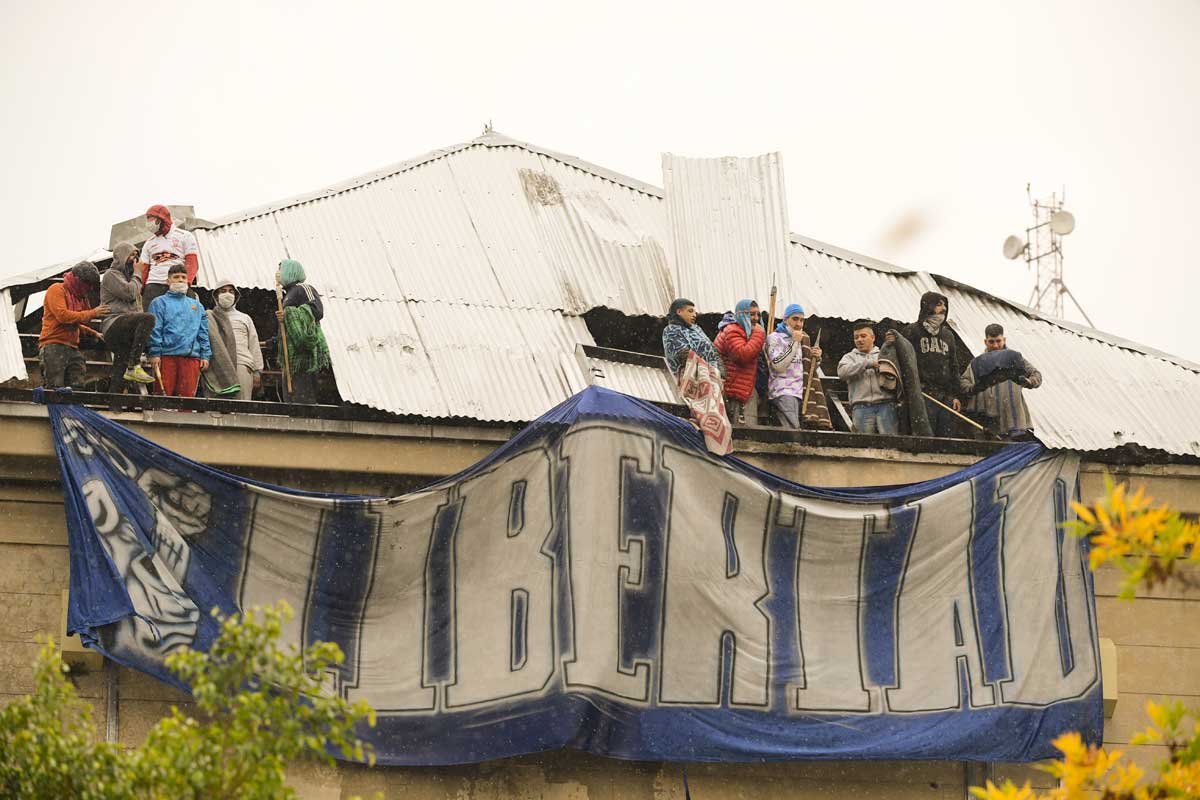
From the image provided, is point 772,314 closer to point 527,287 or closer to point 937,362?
point 937,362

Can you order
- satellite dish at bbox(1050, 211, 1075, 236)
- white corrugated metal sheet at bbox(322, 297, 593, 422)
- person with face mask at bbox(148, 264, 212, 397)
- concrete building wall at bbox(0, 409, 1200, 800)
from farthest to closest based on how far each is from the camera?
satellite dish at bbox(1050, 211, 1075, 236) → white corrugated metal sheet at bbox(322, 297, 593, 422) → person with face mask at bbox(148, 264, 212, 397) → concrete building wall at bbox(0, 409, 1200, 800)

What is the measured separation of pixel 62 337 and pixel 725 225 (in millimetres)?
7400

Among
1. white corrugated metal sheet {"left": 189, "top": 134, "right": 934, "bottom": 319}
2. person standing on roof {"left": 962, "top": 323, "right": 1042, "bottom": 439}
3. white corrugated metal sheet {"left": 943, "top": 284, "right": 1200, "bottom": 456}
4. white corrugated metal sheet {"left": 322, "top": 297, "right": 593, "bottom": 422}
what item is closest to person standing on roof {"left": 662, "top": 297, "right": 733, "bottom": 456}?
white corrugated metal sheet {"left": 322, "top": 297, "right": 593, "bottom": 422}

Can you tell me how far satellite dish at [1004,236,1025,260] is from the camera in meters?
32.7

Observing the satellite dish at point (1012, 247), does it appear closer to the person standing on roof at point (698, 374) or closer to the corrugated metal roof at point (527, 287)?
the corrugated metal roof at point (527, 287)

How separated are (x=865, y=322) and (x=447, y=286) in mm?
4611

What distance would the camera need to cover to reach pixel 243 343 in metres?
16.5

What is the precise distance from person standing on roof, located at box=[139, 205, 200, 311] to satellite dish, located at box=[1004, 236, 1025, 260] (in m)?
19.8

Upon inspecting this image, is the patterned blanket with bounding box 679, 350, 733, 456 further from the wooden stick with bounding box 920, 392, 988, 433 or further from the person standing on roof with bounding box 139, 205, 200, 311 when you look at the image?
the person standing on roof with bounding box 139, 205, 200, 311

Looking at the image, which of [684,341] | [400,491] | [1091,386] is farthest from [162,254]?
[1091,386]

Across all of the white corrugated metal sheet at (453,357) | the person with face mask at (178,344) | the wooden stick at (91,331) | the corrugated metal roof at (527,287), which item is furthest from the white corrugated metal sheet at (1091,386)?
the wooden stick at (91,331)

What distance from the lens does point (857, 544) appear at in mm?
15891

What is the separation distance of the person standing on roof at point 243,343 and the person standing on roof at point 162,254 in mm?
438

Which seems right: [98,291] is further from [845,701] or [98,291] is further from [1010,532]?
[1010,532]
